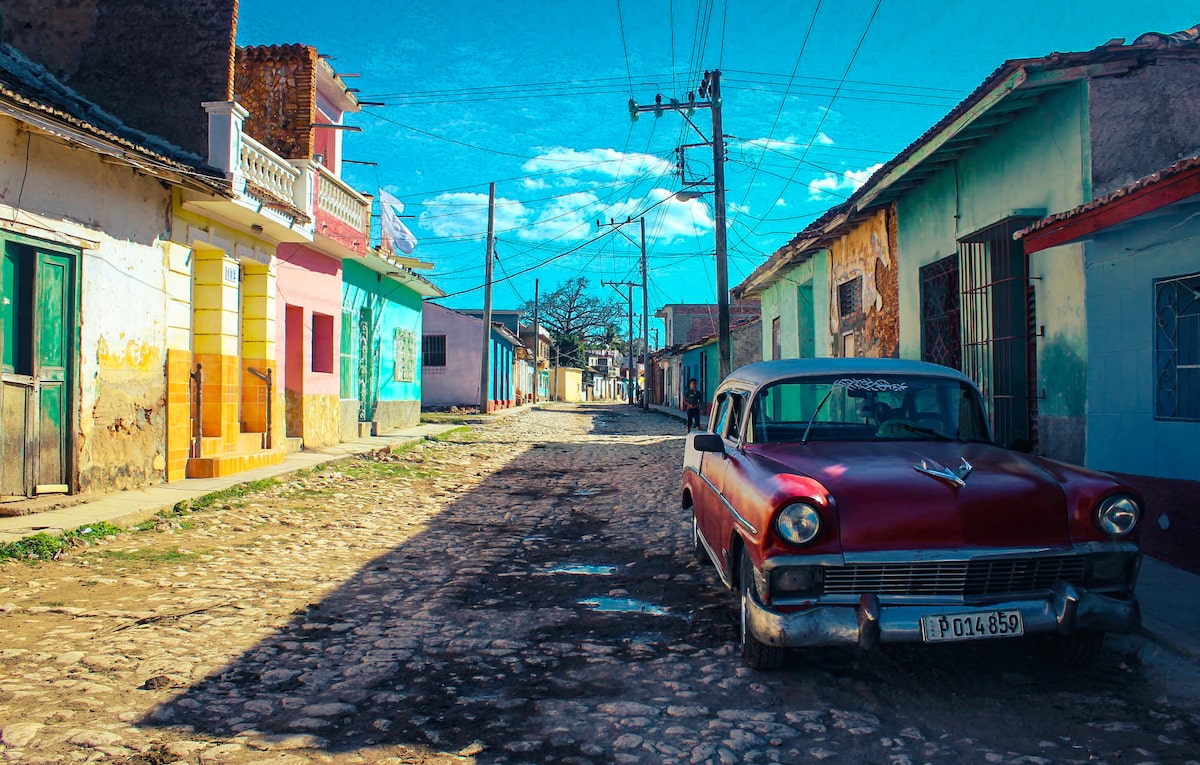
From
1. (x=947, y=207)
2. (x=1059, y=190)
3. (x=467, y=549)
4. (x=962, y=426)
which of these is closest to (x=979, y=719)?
(x=962, y=426)

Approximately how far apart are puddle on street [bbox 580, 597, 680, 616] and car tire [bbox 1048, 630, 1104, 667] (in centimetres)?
191

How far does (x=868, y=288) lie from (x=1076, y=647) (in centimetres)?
902

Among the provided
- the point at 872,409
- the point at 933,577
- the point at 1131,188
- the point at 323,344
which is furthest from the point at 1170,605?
the point at 323,344

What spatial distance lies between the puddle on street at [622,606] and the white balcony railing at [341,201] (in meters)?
10.8

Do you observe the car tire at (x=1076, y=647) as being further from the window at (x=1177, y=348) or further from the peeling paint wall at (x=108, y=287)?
the peeling paint wall at (x=108, y=287)

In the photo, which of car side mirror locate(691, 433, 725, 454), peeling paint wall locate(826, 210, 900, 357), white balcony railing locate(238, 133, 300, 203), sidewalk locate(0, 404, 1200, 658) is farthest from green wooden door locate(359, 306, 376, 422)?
car side mirror locate(691, 433, 725, 454)

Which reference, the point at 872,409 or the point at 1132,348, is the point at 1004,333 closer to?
the point at 1132,348

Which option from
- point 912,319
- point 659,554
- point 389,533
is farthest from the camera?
point 912,319

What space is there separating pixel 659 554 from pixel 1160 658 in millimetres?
3269

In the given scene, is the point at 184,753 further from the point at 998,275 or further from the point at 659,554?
the point at 998,275

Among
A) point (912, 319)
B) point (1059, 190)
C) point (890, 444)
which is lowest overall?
point (890, 444)

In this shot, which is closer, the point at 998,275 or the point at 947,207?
the point at 998,275

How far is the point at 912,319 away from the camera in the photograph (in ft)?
34.0

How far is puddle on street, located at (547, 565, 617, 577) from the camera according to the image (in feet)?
18.6
